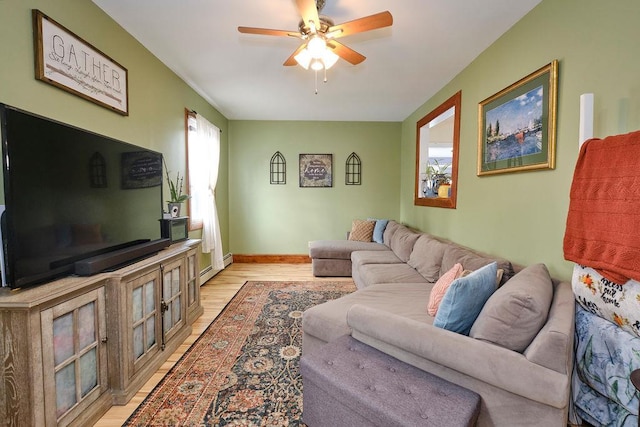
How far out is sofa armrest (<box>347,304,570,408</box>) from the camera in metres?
1.09

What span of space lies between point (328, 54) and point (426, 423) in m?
2.24

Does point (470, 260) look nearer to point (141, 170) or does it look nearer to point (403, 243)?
point (403, 243)

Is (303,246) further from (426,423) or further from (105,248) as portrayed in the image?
(426,423)

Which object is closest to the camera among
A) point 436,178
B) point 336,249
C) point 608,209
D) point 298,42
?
point 608,209

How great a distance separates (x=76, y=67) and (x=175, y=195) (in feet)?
4.43

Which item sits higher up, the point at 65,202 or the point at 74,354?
the point at 65,202

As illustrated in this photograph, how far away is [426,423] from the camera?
108 centimetres

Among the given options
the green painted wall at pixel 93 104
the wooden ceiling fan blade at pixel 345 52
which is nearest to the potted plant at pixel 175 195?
the green painted wall at pixel 93 104

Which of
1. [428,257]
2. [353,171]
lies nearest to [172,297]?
[428,257]

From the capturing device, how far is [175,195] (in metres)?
3.00

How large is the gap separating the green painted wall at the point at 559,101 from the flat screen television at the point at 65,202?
110 inches

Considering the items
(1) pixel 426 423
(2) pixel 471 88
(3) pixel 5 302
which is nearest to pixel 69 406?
(3) pixel 5 302

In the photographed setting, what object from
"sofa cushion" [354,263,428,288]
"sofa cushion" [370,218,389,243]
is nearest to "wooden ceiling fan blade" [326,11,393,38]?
"sofa cushion" [354,263,428,288]

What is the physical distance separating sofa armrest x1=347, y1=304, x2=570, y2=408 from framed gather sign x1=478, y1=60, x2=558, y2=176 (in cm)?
137
